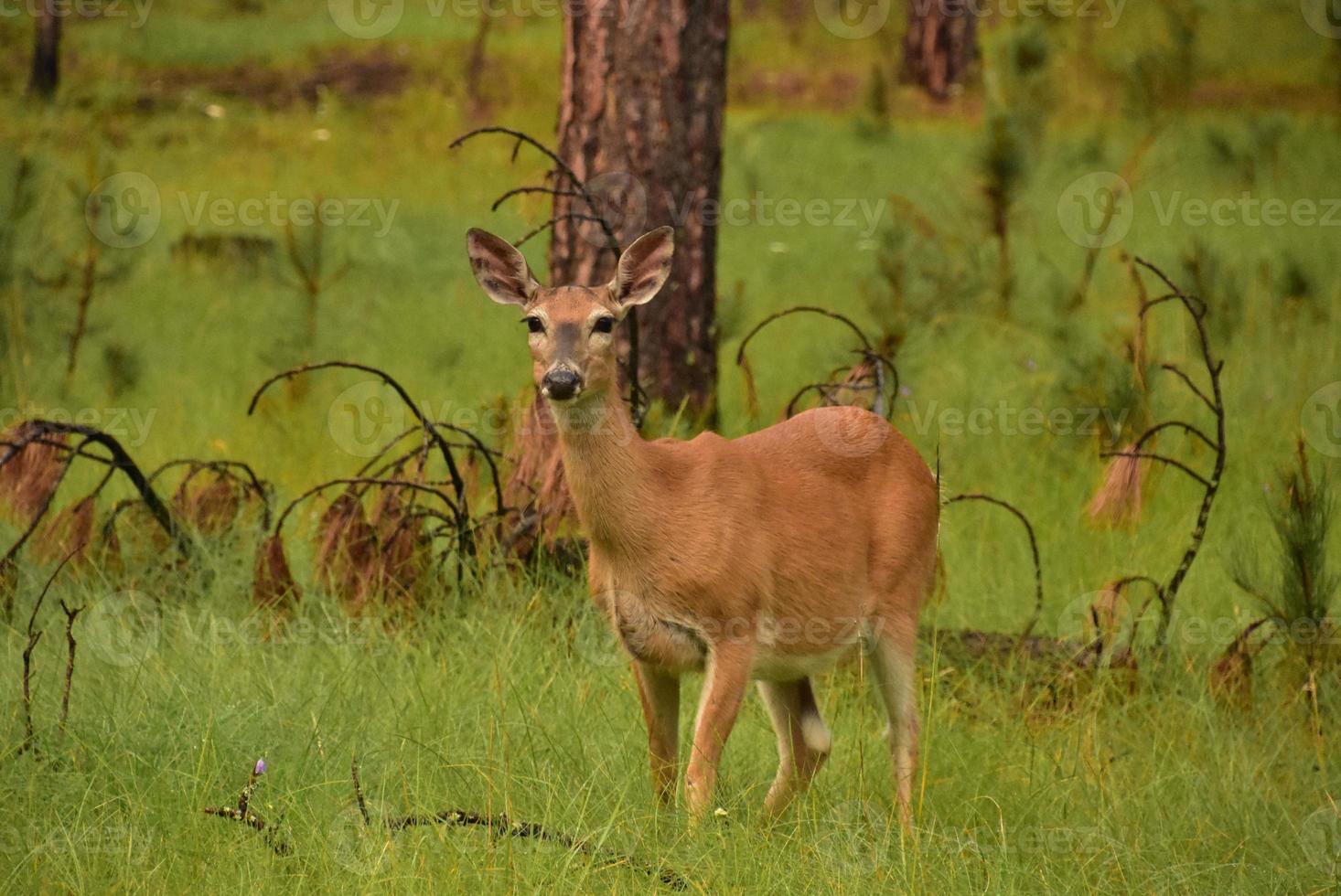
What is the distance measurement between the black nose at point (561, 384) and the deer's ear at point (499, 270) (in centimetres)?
49

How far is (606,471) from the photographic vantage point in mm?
4191

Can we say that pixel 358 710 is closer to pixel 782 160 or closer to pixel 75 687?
pixel 75 687

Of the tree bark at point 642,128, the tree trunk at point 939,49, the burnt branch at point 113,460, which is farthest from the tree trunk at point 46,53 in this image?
the burnt branch at point 113,460

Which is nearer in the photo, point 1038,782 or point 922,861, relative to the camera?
point 922,861

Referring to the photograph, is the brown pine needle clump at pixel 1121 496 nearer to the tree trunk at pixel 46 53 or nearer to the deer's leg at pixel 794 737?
the deer's leg at pixel 794 737

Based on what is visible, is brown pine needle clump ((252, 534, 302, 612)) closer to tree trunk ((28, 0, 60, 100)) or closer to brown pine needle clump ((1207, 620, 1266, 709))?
brown pine needle clump ((1207, 620, 1266, 709))

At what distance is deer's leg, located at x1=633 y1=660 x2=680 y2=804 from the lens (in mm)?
4332

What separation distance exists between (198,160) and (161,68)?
565 centimetres

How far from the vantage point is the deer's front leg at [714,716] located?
13.5ft

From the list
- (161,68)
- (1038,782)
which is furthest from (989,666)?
(161,68)

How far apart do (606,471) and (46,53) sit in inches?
618

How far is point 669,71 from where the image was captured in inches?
282

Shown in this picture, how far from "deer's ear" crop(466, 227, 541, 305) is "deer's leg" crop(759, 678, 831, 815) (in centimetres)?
131

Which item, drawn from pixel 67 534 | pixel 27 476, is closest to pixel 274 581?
pixel 67 534
